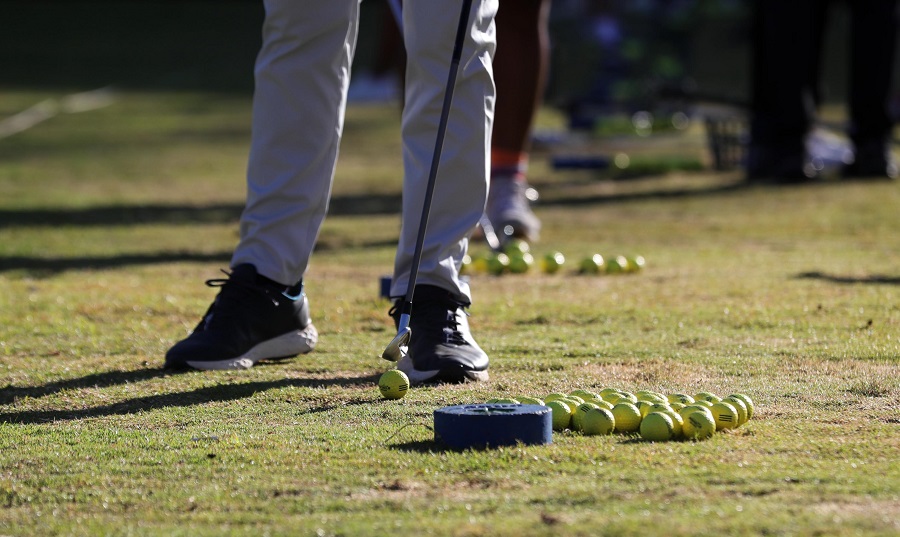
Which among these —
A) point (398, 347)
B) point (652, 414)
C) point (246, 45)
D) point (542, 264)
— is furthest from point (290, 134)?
point (246, 45)

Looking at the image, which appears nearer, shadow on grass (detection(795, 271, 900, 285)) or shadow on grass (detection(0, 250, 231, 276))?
shadow on grass (detection(795, 271, 900, 285))

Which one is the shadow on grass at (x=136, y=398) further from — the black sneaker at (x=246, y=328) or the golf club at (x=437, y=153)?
the golf club at (x=437, y=153)

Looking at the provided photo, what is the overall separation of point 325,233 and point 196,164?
4912 millimetres

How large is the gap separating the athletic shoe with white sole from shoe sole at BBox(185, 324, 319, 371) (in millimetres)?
2633

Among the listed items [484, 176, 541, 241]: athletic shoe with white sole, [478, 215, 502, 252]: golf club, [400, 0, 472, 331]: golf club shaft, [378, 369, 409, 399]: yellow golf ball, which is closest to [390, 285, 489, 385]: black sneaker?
[400, 0, 472, 331]: golf club shaft

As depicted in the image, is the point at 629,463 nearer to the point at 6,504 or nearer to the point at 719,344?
the point at 6,504

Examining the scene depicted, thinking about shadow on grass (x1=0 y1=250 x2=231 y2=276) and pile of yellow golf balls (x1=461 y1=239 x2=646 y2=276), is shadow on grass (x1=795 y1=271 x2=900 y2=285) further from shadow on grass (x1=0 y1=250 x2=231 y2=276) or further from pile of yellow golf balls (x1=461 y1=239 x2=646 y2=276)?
shadow on grass (x1=0 y1=250 x2=231 y2=276)

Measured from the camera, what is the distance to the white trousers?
11.8 feet

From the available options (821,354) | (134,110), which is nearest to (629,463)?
(821,354)

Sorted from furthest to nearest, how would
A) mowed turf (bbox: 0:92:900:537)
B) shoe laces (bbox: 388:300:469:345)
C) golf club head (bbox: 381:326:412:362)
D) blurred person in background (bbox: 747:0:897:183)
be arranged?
1. blurred person in background (bbox: 747:0:897:183)
2. shoe laces (bbox: 388:300:469:345)
3. golf club head (bbox: 381:326:412:362)
4. mowed turf (bbox: 0:92:900:537)

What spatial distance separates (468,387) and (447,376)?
0.09 metres

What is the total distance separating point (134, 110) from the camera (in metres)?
18.3

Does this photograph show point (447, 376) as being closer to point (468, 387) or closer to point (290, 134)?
point (468, 387)

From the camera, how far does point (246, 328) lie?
379 centimetres
